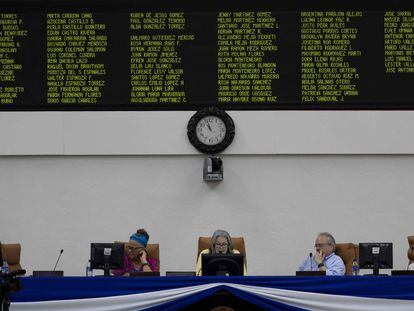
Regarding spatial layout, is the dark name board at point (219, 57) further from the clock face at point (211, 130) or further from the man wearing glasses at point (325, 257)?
the man wearing glasses at point (325, 257)

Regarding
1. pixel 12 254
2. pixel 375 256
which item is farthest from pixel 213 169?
pixel 375 256

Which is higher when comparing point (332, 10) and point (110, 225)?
point (332, 10)

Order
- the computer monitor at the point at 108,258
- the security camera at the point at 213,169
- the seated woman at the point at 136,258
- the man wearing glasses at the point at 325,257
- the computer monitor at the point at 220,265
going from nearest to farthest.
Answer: the computer monitor at the point at 220,265, the computer monitor at the point at 108,258, the man wearing glasses at the point at 325,257, the seated woman at the point at 136,258, the security camera at the point at 213,169

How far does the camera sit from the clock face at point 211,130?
9680 mm

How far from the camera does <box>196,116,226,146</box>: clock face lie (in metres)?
9.68

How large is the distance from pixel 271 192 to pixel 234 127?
782mm

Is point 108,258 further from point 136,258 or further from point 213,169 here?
point 213,169

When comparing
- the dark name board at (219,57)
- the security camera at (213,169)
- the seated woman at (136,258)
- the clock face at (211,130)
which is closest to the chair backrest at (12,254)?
the seated woman at (136,258)

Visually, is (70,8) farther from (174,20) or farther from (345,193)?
(345,193)

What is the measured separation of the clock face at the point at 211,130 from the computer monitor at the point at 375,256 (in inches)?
98.9

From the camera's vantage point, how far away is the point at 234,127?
31.8ft

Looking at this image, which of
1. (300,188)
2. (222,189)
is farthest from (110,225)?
(300,188)

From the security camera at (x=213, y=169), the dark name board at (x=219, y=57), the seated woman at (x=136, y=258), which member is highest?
the dark name board at (x=219, y=57)

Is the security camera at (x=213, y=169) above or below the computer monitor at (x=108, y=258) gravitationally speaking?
above
